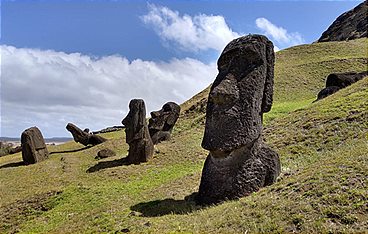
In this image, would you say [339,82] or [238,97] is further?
[339,82]

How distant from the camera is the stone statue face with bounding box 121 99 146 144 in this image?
20.2m

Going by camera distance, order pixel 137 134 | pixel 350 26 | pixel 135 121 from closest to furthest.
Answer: pixel 137 134, pixel 135 121, pixel 350 26

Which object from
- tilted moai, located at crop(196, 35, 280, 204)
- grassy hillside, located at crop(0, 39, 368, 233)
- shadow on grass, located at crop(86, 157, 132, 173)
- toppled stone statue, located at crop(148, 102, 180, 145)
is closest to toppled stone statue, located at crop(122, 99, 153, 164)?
shadow on grass, located at crop(86, 157, 132, 173)

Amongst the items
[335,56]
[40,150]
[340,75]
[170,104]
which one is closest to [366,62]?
[335,56]

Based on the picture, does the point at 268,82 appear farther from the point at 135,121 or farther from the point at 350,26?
the point at 350,26

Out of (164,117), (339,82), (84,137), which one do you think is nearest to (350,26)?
(339,82)

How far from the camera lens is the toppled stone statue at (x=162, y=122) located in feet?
85.5

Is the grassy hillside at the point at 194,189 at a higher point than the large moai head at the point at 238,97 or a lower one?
lower

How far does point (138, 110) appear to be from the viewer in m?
20.7

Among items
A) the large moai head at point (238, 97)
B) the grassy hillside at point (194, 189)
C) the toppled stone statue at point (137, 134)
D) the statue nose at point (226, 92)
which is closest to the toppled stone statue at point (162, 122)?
the grassy hillside at point (194, 189)

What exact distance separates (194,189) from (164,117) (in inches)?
559

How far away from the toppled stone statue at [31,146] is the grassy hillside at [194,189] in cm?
129

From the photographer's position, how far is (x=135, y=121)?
20453 millimetres

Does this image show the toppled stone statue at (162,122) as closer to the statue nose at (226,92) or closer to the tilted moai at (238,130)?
the tilted moai at (238,130)
